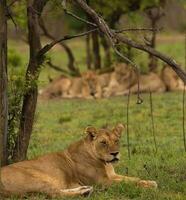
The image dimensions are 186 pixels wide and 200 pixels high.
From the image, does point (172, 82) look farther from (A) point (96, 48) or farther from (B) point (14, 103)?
(B) point (14, 103)

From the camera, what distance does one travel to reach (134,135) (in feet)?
48.2

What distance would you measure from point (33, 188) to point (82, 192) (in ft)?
1.80

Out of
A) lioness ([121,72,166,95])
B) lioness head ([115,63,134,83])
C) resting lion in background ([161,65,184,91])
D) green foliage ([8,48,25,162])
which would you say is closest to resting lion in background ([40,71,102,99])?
lioness head ([115,63,134,83])

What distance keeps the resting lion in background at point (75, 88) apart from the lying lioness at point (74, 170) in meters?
14.8

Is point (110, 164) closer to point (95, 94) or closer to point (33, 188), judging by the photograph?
point (33, 188)

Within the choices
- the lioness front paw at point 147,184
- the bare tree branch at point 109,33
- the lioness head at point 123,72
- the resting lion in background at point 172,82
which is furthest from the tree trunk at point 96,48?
the bare tree branch at point 109,33

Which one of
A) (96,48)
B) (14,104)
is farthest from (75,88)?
(14,104)

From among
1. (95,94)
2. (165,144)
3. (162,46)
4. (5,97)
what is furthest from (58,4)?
(162,46)

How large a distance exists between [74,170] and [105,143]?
507mm

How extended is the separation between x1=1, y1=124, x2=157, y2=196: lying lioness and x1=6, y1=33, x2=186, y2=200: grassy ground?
0.53 feet

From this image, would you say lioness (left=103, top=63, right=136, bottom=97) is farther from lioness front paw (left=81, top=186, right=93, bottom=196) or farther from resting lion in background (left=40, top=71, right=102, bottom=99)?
lioness front paw (left=81, top=186, right=93, bottom=196)

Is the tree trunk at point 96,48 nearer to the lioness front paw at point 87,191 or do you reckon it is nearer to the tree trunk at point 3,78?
the tree trunk at point 3,78

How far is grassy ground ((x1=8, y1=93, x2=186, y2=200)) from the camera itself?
869 centimetres

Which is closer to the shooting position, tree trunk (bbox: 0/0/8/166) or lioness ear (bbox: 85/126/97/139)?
tree trunk (bbox: 0/0/8/166)
